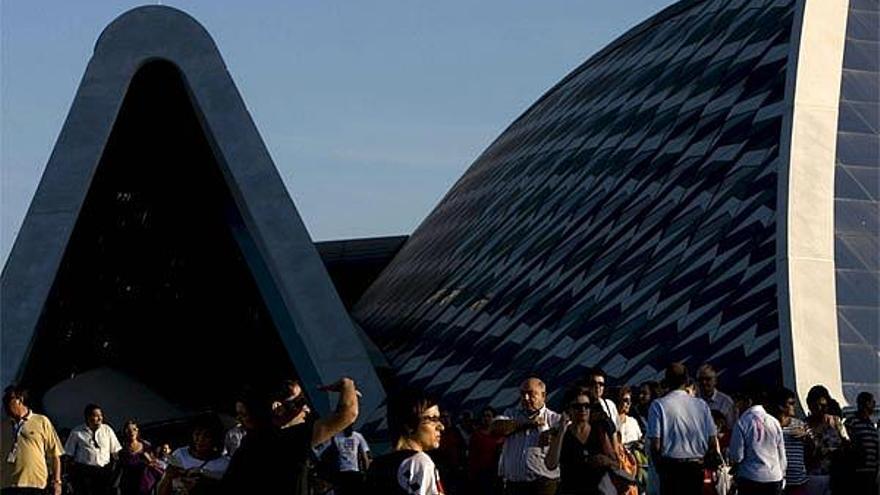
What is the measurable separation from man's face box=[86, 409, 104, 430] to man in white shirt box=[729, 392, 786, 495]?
711 cm

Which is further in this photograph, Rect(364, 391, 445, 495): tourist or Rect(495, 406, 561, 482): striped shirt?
Rect(495, 406, 561, 482): striped shirt

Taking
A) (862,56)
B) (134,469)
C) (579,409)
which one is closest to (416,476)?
(579,409)

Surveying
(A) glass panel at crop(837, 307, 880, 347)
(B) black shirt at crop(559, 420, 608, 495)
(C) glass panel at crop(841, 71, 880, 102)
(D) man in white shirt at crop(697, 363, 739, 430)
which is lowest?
(B) black shirt at crop(559, 420, 608, 495)

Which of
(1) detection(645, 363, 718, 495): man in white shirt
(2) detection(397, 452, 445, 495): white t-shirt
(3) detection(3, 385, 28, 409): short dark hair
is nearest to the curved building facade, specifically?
(1) detection(645, 363, 718, 495): man in white shirt

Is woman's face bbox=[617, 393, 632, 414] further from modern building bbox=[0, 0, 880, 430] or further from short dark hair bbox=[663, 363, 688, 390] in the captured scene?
modern building bbox=[0, 0, 880, 430]

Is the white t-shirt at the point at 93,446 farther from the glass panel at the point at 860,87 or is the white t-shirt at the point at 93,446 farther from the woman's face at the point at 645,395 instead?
the glass panel at the point at 860,87

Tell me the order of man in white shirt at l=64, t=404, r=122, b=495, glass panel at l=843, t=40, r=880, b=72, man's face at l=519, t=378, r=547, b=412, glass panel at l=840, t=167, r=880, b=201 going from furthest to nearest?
glass panel at l=843, t=40, r=880, b=72 → glass panel at l=840, t=167, r=880, b=201 → man in white shirt at l=64, t=404, r=122, b=495 → man's face at l=519, t=378, r=547, b=412

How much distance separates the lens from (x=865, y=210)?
26.4m

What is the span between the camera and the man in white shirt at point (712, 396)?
53.9 feet

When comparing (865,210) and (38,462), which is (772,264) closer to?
(865,210)

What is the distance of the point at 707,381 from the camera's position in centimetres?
1650

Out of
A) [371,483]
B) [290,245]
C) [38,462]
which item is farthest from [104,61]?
[371,483]

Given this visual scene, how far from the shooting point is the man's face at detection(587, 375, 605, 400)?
45.9 feet

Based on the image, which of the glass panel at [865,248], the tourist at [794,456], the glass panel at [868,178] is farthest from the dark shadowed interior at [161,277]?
the tourist at [794,456]
